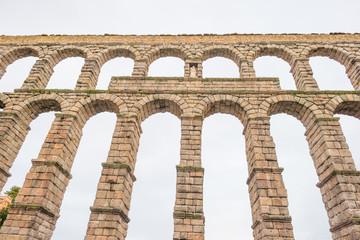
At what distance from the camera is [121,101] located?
11.4 m

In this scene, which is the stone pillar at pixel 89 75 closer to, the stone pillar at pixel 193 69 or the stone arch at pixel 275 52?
the stone pillar at pixel 193 69

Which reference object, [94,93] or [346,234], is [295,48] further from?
[94,93]

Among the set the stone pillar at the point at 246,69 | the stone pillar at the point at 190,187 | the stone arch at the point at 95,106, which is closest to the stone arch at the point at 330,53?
the stone pillar at the point at 246,69

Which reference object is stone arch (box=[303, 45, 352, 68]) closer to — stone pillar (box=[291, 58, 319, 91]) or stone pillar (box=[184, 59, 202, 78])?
stone pillar (box=[291, 58, 319, 91])

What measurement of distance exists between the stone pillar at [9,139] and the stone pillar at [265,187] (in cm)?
1010

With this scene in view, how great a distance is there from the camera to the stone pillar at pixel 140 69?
42.5ft

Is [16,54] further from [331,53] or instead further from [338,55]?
[338,55]

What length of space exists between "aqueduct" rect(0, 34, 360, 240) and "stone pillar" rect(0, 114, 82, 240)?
4cm

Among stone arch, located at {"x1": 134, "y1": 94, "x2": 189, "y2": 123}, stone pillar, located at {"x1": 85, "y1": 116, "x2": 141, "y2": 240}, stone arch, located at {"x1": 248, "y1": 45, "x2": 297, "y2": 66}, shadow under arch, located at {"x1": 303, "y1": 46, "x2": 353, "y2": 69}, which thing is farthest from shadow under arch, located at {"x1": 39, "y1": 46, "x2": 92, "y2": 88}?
shadow under arch, located at {"x1": 303, "y1": 46, "x2": 353, "y2": 69}

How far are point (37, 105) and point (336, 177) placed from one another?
13.2 meters

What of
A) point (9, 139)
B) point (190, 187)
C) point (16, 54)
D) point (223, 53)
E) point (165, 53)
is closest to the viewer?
point (190, 187)

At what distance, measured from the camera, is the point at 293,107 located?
1123cm

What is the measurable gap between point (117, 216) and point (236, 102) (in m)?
6.90

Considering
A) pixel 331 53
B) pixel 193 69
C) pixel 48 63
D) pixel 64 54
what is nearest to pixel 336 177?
pixel 193 69
